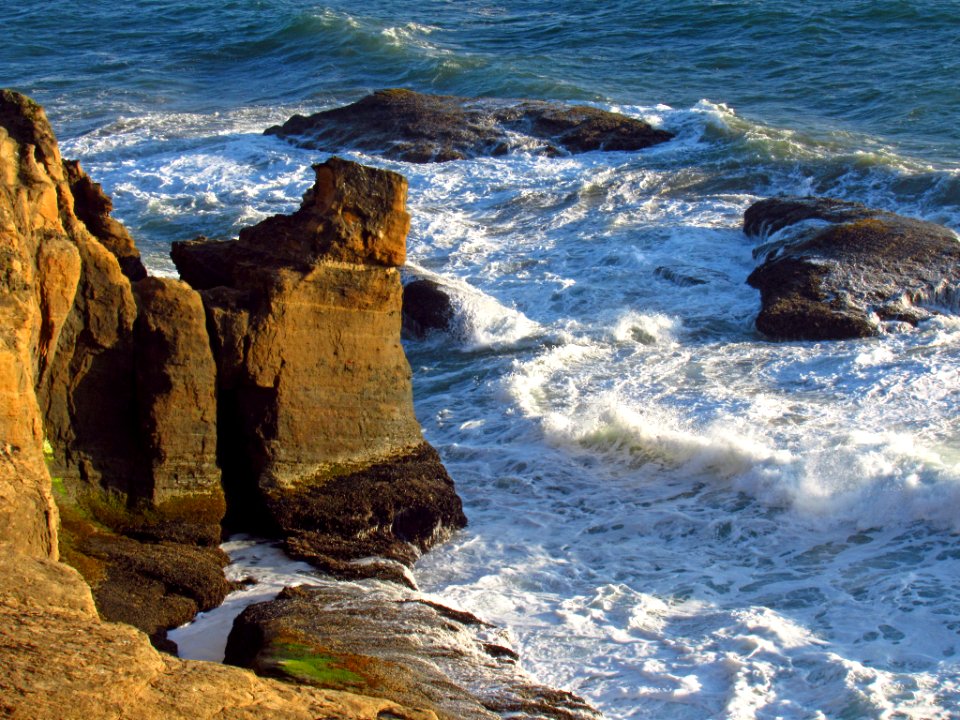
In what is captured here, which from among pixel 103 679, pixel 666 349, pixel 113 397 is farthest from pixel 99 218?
pixel 666 349

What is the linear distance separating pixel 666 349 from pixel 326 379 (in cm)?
474

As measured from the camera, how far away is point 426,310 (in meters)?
12.2

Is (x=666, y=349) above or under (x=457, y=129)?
under

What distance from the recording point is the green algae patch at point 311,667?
511 cm

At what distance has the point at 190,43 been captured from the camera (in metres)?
30.3

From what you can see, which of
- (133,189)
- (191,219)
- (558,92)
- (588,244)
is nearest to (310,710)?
(588,244)

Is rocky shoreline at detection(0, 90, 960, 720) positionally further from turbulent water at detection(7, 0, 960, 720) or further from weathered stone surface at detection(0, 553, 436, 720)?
turbulent water at detection(7, 0, 960, 720)

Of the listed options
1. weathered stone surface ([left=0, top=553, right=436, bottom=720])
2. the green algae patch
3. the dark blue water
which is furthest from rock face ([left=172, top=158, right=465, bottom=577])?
the dark blue water

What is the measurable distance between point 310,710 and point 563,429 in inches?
218

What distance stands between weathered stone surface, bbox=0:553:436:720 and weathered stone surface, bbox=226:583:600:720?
0.70 m

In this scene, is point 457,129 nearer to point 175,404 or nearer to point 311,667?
point 175,404

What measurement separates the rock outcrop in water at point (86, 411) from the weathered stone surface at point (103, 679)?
0.03 meters

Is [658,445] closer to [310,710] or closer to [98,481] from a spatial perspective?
[98,481]

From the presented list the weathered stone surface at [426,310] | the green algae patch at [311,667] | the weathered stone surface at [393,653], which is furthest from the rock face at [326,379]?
the weathered stone surface at [426,310]
